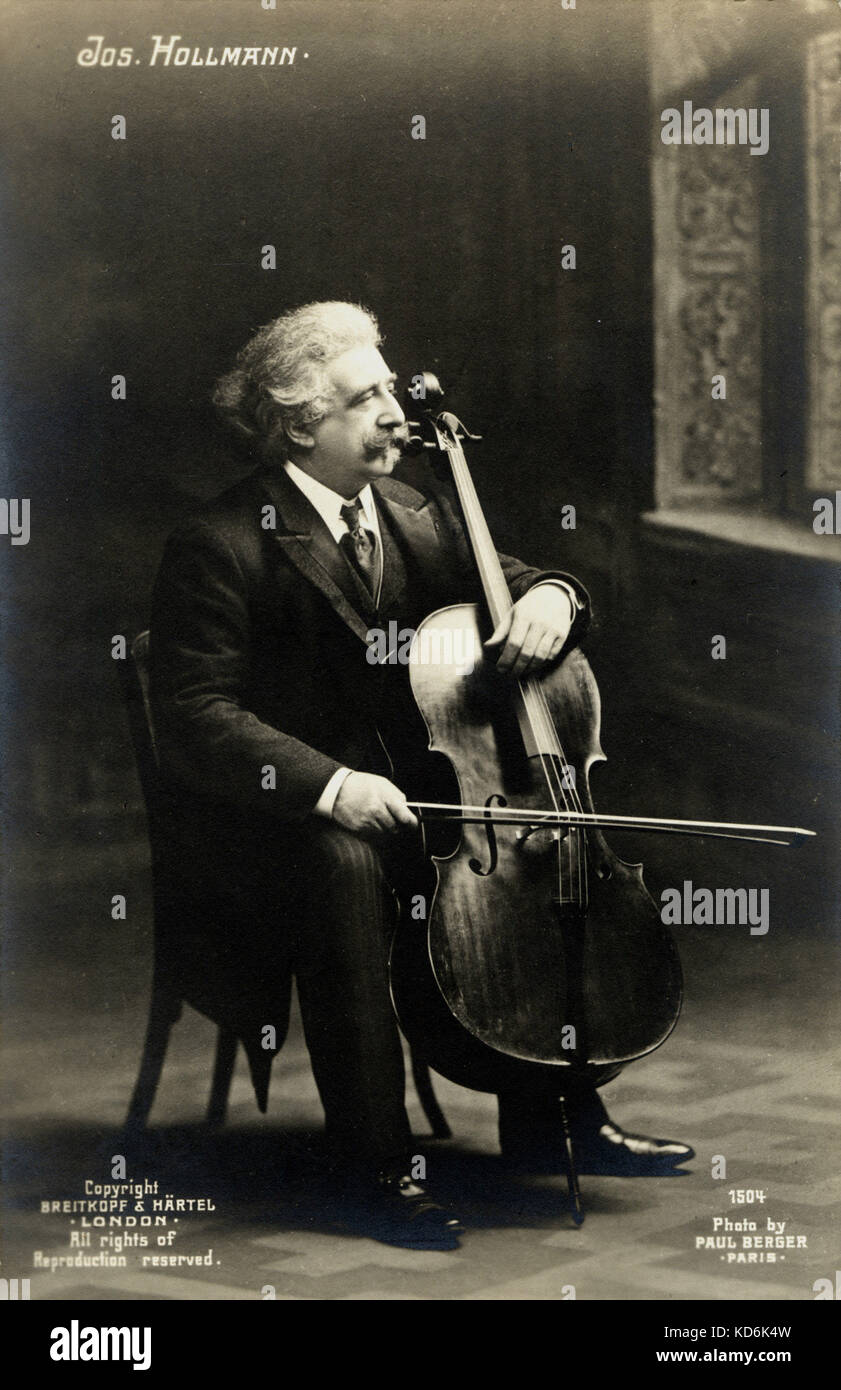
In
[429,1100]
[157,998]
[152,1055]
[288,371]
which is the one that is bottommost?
[429,1100]

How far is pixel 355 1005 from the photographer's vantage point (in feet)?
14.4

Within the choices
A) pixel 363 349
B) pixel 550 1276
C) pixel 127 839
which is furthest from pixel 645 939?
pixel 363 349

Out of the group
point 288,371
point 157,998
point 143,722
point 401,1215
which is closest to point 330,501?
point 288,371

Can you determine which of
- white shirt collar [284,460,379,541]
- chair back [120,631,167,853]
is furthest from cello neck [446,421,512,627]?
chair back [120,631,167,853]

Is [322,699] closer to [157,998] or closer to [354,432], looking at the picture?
[354,432]

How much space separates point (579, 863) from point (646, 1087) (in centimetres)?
83

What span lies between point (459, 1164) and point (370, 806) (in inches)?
45.1

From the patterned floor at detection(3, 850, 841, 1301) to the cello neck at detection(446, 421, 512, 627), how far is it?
1.27 metres

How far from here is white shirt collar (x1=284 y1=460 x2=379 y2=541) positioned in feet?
15.0

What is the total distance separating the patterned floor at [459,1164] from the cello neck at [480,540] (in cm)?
127

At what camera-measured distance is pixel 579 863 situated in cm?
428

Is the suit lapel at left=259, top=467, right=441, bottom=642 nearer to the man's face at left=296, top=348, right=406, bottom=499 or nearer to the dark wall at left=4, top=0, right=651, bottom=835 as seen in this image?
the man's face at left=296, top=348, right=406, bottom=499

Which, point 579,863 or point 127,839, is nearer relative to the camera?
point 579,863
